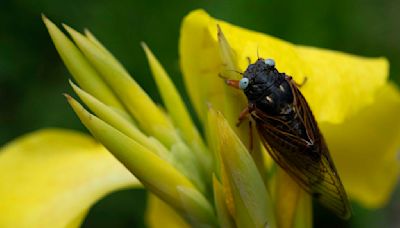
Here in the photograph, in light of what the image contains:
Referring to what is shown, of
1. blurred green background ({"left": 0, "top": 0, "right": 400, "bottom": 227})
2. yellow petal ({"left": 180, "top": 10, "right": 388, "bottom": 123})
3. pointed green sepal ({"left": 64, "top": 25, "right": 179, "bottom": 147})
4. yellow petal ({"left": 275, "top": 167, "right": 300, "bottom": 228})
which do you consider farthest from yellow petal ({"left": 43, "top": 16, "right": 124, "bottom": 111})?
blurred green background ({"left": 0, "top": 0, "right": 400, "bottom": 227})

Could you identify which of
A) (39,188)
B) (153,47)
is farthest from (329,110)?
(153,47)

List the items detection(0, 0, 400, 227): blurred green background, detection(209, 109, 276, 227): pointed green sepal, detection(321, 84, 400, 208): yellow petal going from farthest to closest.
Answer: detection(0, 0, 400, 227): blurred green background
detection(321, 84, 400, 208): yellow petal
detection(209, 109, 276, 227): pointed green sepal

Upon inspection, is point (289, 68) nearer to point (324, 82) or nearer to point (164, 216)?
point (324, 82)

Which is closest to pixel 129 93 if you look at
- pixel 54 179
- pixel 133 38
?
pixel 54 179

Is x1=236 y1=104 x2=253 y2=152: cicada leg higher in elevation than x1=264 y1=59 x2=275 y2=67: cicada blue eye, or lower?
lower

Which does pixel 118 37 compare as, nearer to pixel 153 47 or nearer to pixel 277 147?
pixel 153 47

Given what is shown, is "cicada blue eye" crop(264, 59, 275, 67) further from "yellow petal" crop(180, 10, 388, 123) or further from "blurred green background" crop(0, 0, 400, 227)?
"blurred green background" crop(0, 0, 400, 227)
